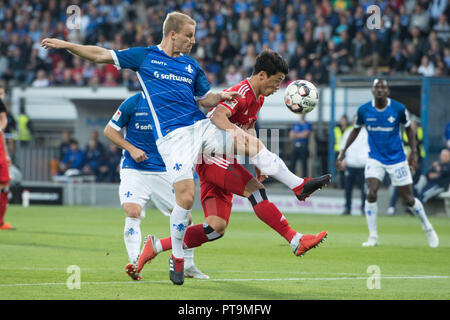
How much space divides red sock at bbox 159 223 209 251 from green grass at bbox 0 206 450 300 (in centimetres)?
35

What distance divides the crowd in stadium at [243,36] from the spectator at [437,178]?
2.81 meters

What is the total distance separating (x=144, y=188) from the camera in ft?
29.0

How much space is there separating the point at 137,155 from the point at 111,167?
1593cm

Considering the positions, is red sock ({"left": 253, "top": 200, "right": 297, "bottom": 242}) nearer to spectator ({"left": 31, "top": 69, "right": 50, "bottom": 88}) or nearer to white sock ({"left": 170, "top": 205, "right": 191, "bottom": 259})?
white sock ({"left": 170, "top": 205, "right": 191, "bottom": 259})

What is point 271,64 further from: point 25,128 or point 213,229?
point 25,128

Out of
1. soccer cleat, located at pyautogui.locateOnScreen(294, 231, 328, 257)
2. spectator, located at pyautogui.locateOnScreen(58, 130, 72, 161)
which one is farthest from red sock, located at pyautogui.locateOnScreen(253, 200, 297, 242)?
spectator, located at pyautogui.locateOnScreen(58, 130, 72, 161)

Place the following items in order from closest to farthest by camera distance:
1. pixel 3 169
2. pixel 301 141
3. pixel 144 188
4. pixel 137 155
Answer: pixel 137 155 < pixel 144 188 < pixel 3 169 < pixel 301 141

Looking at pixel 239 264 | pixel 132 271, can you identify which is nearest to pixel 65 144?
pixel 239 264

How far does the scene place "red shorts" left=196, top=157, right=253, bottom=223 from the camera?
793 cm

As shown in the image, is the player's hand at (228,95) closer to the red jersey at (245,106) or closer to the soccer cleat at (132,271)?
the red jersey at (245,106)

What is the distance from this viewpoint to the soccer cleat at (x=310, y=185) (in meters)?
7.57

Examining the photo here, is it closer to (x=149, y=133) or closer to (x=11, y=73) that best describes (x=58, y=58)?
(x=11, y=73)

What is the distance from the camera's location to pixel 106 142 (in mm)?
24938

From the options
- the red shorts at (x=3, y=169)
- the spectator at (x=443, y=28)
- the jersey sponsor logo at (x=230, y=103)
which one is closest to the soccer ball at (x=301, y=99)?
the jersey sponsor logo at (x=230, y=103)
